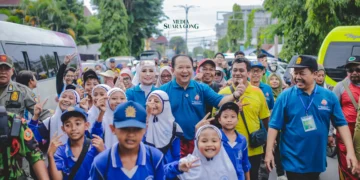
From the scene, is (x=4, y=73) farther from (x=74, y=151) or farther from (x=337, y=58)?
(x=337, y=58)

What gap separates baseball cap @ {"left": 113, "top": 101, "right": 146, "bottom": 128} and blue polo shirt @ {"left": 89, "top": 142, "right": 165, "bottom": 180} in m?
0.19

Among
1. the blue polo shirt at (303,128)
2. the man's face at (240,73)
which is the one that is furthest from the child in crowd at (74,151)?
the man's face at (240,73)

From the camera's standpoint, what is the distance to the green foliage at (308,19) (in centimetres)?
1577

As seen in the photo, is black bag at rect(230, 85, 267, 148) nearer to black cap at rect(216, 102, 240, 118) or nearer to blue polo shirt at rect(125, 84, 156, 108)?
black cap at rect(216, 102, 240, 118)

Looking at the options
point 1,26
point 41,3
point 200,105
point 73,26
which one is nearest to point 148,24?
point 73,26

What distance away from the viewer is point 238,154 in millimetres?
4809

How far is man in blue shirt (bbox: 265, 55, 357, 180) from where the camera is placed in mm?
4961

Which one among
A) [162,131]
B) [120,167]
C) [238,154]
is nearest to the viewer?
[120,167]

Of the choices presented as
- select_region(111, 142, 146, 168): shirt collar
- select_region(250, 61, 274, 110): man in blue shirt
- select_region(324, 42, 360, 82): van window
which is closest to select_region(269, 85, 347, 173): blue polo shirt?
select_region(250, 61, 274, 110): man in blue shirt

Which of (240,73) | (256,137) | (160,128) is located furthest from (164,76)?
(160,128)

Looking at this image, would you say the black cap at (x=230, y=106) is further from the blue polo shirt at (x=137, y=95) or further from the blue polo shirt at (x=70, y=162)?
the blue polo shirt at (x=70, y=162)

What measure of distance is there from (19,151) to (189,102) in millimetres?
2592

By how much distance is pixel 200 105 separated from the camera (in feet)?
18.7

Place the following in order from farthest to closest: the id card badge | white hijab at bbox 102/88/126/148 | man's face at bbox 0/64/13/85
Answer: man's face at bbox 0/64/13/85 → white hijab at bbox 102/88/126/148 → the id card badge
